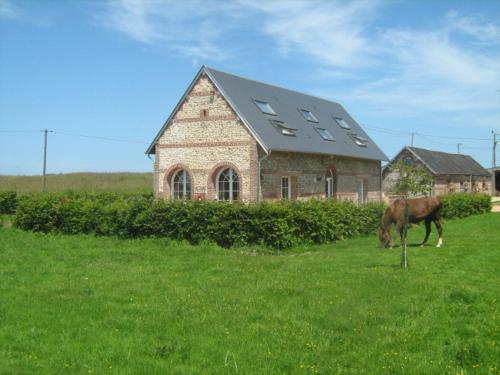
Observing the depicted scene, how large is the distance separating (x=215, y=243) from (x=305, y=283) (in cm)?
634

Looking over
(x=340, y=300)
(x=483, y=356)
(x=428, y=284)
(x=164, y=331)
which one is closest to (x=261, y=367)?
(x=164, y=331)

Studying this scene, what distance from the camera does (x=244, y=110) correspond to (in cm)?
2308

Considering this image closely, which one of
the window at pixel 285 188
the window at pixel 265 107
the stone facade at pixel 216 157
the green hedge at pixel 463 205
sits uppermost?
the window at pixel 265 107

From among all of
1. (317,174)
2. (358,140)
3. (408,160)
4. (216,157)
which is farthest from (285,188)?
(408,160)

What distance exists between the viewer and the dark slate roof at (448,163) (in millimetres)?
45469

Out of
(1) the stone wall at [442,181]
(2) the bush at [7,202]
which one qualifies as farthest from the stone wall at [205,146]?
(1) the stone wall at [442,181]

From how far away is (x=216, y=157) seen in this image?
23297 millimetres

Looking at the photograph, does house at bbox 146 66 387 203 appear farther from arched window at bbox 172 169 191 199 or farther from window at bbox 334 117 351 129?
window at bbox 334 117 351 129

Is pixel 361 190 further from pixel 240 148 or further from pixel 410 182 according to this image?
pixel 410 182

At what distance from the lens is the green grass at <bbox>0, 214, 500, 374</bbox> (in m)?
6.05

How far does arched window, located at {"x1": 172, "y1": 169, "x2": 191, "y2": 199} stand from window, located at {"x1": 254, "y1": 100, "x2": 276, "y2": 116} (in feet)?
15.1

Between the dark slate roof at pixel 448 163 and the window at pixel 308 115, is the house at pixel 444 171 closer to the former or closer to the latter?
the dark slate roof at pixel 448 163

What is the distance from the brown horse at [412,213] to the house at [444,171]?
25761 millimetres

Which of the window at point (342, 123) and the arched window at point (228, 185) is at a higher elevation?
the window at point (342, 123)
